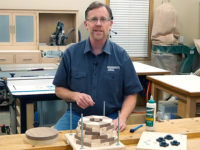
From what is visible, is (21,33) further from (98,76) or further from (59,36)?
(98,76)

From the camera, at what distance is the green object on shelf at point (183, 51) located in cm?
655

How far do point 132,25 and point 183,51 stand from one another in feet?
4.10

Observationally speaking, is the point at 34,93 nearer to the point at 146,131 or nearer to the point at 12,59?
the point at 146,131

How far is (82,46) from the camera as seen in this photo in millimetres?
2227

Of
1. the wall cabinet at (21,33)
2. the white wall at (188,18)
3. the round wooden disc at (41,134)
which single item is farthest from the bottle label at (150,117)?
the white wall at (188,18)

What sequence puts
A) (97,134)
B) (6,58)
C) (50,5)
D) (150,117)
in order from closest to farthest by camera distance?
(97,134), (150,117), (6,58), (50,5)

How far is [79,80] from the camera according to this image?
2.16 metres

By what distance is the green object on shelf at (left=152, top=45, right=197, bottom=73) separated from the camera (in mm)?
6555

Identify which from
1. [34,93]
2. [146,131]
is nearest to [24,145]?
[146,131]

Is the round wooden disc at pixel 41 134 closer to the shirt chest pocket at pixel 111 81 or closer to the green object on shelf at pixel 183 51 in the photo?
the shirt chest pocket at pixel 111 81

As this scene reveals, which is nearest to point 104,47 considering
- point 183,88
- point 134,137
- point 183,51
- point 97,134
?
point 134,137

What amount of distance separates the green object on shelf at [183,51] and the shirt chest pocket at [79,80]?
4.64 m

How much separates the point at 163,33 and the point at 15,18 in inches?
115

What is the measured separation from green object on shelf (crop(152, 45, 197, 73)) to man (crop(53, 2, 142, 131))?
4.51 m
